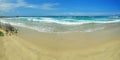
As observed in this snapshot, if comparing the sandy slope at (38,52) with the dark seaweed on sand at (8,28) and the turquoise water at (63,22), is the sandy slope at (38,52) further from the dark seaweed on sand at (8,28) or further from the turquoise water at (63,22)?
the turquoise water at (63,22)

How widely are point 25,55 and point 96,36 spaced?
29.0 inches

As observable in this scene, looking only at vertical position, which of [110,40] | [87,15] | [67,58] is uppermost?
[87,15]

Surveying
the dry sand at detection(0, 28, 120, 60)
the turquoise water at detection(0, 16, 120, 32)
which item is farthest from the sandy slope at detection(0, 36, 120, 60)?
the turquoise water at detection(0, 16, 120, 32)

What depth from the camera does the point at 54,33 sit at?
7.36 feet

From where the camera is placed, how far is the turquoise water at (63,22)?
85.6 inches

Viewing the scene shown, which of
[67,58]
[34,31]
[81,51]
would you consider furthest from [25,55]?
[81,51]

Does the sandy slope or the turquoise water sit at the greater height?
the turquoise water

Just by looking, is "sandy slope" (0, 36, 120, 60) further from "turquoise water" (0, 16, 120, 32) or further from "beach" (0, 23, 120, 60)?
"turquoise water" (0, 16, 120, 32)

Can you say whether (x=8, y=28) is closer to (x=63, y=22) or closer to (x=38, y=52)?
(x=38, y=52)

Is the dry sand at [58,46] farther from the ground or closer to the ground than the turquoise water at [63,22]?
closer to the ground

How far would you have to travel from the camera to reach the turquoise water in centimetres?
217

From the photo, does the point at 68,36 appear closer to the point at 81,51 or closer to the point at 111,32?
the point at 81,51

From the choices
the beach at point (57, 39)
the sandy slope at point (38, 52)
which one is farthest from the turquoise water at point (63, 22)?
the sandy slope at point (38, 52)

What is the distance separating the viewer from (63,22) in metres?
2.27
